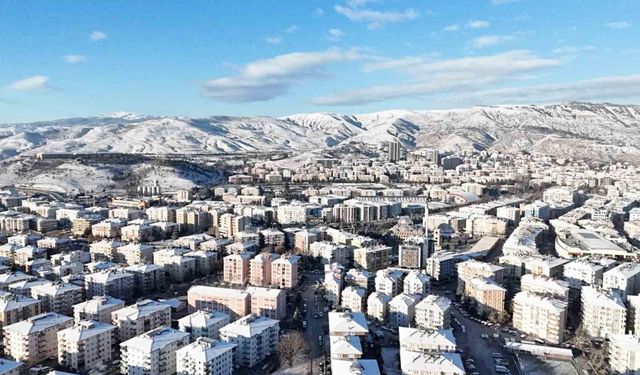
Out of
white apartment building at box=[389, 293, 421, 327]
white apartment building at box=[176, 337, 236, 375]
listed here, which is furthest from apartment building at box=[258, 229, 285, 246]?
white apartment building at box=[176, 337, 236, 375]

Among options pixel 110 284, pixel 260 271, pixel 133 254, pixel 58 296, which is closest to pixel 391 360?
pixel 260 271

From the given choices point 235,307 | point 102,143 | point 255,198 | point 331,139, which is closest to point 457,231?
point 255,198

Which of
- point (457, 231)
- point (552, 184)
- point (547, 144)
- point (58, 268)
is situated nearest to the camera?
Answer: point (58, 268)

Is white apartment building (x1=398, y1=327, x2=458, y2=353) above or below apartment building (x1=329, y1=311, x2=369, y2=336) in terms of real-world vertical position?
below

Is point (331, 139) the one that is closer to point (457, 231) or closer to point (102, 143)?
point (102, 143)

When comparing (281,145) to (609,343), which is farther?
(281,145)

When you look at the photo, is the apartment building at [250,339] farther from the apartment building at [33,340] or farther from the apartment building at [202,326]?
the apartment building at [33,340]

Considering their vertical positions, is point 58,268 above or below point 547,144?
below

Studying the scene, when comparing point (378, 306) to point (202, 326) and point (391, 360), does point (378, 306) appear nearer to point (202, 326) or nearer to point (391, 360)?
point (391, 360)

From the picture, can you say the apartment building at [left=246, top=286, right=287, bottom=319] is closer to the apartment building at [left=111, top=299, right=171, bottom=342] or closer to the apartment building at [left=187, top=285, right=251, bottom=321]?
the apartment building at [left=187, top=285, right=251, bottom=321]
